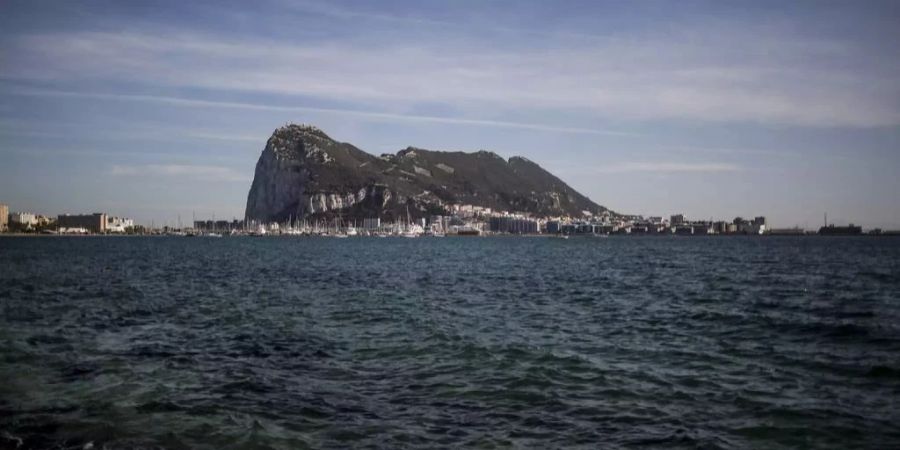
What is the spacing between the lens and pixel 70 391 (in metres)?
16.4

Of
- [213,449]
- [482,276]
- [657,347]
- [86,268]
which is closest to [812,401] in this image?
[657,347]

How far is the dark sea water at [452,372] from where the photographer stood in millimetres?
13148

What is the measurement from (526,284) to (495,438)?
36.9 m

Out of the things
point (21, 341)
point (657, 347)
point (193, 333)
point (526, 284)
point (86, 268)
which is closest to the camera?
point (657, 347)

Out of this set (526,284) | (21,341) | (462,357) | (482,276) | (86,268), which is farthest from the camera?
(86,268)

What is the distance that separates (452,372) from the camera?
18.6 metres

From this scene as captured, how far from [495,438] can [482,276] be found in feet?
150

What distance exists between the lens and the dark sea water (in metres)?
13.1

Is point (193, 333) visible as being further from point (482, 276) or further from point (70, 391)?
point (482, 276)

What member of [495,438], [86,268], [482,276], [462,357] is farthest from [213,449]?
[86,268]

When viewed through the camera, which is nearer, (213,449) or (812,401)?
(213,449)

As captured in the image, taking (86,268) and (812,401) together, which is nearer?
(812,401)

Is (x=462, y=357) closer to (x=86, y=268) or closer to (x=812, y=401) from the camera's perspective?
(x=812, y=401)

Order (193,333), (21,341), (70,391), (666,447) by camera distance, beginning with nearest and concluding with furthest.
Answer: (666,447) → (70,391) → (21,341) → (193,333)
